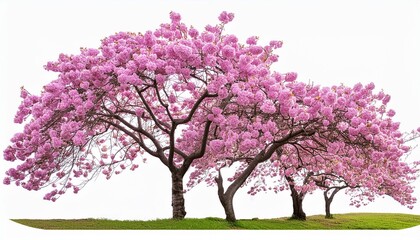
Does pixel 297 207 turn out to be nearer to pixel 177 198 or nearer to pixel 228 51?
pixel 177 198

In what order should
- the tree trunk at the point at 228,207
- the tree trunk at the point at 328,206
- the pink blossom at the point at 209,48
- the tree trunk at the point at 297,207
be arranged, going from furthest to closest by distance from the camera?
the tree trunk at the point at 328,206 → the tree trunk at the point at 297,207 → the tree trunk at the point at 228,207 → the pink blossom at the point at 209,48

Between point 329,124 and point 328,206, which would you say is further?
point 328,206

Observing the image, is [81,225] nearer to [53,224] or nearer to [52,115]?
[53,224]

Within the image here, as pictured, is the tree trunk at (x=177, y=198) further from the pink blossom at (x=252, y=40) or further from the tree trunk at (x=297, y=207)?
the tree trunk at (x=297, y=207)

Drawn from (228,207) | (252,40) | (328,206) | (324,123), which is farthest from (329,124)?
(328,206)

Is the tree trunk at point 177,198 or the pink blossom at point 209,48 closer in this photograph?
the pink blossom at point 209,48

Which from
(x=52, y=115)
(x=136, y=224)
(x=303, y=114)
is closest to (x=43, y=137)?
(x=52, y=115)

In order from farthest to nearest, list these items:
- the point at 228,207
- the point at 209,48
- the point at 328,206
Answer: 1. the point at 328,206
2. the point at 228,207
3. the point at 209,48

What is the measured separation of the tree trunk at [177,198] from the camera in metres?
15.3

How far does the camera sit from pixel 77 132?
12.6 meters

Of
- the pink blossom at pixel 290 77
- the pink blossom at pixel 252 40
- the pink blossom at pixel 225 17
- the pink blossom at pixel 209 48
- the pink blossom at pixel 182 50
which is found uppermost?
the pink blossom at pixel 225 17

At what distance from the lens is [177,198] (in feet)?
50.7

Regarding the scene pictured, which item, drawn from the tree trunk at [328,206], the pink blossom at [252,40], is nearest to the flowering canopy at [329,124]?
the pink blossom at [252,40]

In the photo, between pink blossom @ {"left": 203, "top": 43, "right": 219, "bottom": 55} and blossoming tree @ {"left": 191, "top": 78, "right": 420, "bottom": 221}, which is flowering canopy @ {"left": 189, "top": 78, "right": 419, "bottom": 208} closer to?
blossoming tree @ {"left": 191, "top": 78, "right": 420, "bottom": 221}
